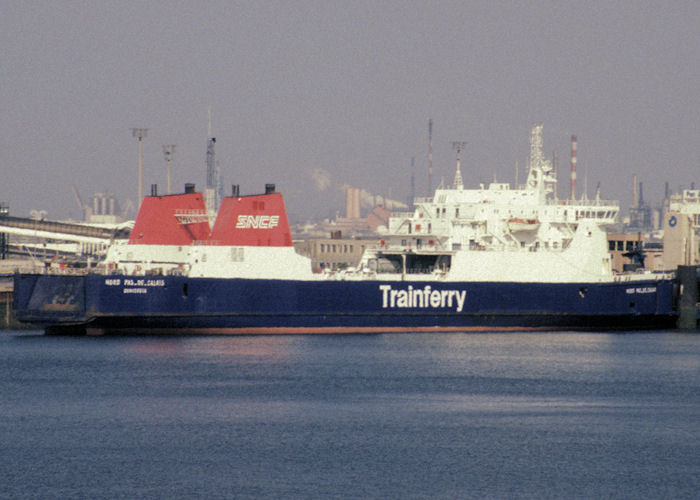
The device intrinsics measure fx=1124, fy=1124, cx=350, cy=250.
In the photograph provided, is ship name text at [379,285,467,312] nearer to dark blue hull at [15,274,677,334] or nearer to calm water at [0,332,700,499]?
dark blue hull at [15,274,677,334]

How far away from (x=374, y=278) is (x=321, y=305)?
2.29 meters

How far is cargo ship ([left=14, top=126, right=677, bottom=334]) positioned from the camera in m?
38.2

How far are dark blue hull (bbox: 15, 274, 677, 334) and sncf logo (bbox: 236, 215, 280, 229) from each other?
7.23 feet

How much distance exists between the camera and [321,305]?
39812 millimetres

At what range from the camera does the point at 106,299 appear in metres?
37.9

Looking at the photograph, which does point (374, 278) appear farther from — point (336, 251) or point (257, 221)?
point (336, 251)

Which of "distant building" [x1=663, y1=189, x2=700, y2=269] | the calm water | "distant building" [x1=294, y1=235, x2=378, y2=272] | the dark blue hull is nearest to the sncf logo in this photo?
the dark blue hull

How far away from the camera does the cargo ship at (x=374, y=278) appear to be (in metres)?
38.2

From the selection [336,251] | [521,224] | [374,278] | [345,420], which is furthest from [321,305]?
[336,251]

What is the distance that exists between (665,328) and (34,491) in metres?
31.2

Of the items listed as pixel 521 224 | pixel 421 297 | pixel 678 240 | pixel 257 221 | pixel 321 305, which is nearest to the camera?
pixel 321 305

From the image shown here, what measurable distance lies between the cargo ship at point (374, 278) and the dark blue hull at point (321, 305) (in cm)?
5

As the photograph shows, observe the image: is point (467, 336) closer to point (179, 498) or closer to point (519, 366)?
point (519, 366)

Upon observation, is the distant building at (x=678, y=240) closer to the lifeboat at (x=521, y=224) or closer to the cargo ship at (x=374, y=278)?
the cargo ship at (x=374, y=278)
